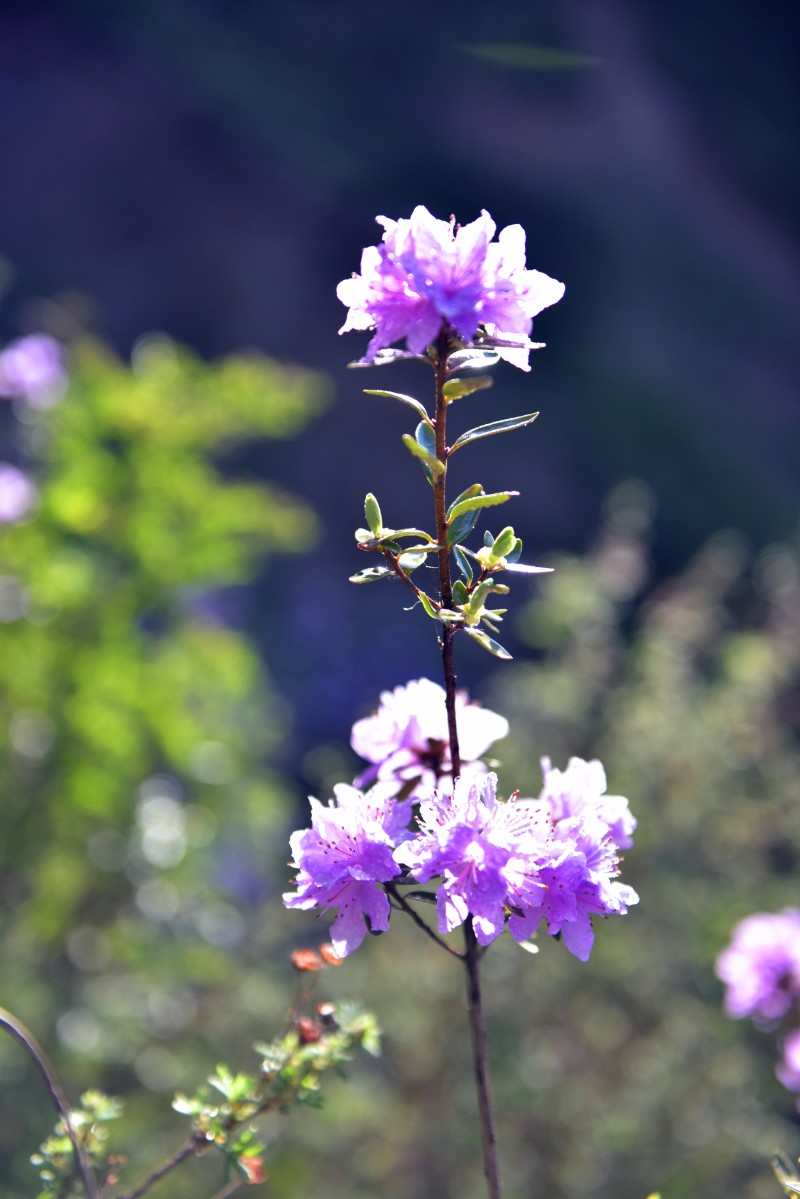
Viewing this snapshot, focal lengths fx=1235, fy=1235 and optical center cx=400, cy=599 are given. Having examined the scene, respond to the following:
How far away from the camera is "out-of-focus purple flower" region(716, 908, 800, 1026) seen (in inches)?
85.3

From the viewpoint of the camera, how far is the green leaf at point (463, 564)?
1.17 metres

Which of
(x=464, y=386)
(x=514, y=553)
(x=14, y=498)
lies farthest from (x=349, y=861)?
(x=14, y=498)

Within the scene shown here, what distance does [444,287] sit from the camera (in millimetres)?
1078

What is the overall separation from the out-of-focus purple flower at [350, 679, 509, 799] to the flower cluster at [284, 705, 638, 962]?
0.08 metres

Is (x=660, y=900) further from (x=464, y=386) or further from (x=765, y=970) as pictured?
(x=464, y=386)

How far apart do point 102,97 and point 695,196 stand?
4604 mm

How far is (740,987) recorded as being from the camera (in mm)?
2195

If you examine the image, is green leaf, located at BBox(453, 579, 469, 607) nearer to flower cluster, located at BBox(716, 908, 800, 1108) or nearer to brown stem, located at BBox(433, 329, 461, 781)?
brown stem, located at BBox(433, 329, 461, 781)

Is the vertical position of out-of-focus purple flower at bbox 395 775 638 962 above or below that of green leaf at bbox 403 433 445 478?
below

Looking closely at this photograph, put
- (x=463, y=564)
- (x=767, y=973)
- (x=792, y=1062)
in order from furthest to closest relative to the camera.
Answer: (x=767, y=973), (x=792, y=1062), (x=463, y=564)

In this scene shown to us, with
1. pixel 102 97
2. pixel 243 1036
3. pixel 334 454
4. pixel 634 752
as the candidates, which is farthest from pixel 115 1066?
pixel 102 97

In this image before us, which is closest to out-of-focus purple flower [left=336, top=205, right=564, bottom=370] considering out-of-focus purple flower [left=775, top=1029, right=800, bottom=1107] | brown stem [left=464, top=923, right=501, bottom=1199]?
brown stem [left=464, top=923, right=501, bottom=1199]

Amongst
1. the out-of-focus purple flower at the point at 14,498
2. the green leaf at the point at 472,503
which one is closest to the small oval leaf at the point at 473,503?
the green leaf at the point at 472,503

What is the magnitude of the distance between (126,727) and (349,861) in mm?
2189
